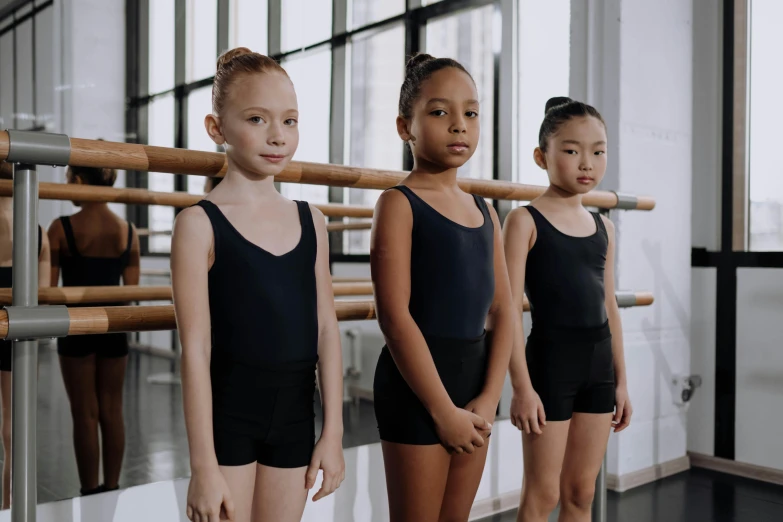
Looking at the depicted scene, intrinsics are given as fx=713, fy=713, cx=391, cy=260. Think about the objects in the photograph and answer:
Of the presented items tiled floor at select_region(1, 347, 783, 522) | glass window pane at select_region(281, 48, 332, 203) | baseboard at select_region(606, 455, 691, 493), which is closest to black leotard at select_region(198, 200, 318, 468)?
tiled floor at select_region(1, 347, 783, 522)

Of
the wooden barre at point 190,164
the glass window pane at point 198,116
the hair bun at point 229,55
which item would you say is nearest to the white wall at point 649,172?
the wooden barre at point 190,164

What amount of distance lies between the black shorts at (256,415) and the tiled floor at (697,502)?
147 centimetres

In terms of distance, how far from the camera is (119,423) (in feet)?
Result: 7.91

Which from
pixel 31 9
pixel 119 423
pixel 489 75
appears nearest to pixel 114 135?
pixel 31 9

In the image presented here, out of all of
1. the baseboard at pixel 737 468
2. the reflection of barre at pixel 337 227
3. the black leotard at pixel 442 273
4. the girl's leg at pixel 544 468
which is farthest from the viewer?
the baseboard at pixel 737 468

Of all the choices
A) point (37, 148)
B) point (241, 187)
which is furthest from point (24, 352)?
point (241, 187)

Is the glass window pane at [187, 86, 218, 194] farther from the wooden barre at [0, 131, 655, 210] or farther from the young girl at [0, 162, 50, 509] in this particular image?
the wooden barre at [0, 131, 655, 210]

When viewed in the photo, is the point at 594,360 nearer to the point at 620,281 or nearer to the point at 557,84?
the point at 620,281

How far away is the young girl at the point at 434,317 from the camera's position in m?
1.15

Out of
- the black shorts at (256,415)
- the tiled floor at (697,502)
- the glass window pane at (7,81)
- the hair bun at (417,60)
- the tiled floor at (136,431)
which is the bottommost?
the tiled floor at (697,502)

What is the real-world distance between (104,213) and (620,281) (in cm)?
183

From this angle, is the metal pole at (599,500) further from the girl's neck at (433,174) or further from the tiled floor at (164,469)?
the girl's neck at (433,174)

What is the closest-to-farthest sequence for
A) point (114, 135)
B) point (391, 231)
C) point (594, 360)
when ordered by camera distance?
point (391, 231), point (594, 360), point (114, 135)

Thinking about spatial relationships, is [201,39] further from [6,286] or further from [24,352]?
[24,352]
